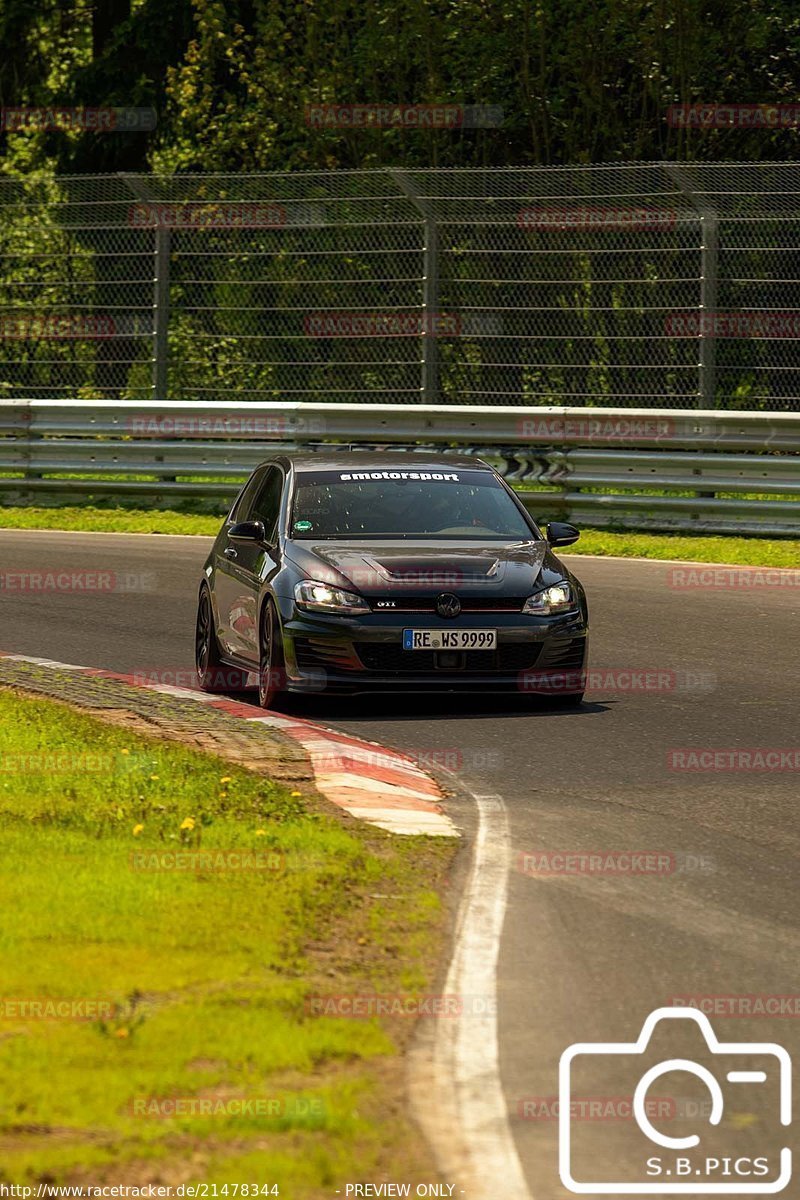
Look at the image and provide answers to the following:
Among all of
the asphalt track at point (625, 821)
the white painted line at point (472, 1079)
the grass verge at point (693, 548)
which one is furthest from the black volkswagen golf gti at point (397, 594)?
the grass verge at point (693, 548)

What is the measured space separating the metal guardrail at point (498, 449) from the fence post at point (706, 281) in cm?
49

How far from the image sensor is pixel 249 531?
12.7 m

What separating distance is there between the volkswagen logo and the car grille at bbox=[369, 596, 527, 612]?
0.08 ft

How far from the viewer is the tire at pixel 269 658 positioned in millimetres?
11883

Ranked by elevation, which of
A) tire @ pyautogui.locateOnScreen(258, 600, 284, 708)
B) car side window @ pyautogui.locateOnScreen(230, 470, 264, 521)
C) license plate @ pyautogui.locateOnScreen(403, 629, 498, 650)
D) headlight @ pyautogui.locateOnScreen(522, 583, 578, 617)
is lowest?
tire @ pyautogui.locateOnScreen(258, 600, 284, 708)

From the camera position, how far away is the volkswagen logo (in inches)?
461

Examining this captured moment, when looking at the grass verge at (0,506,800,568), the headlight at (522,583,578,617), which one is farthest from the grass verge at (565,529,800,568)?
the headlight at (522,583,578,617)

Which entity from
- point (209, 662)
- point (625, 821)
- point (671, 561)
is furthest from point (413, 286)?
point (625, 821)

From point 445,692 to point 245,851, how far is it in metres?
4.19

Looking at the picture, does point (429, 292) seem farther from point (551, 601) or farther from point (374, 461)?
point (551, 601)

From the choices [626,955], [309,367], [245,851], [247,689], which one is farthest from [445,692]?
[309,367]

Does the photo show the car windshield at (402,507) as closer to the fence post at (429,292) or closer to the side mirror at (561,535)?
the side mirror at (561,535)

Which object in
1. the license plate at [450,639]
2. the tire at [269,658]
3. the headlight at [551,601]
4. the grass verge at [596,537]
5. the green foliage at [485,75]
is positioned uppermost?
the green foliage at [485,75]

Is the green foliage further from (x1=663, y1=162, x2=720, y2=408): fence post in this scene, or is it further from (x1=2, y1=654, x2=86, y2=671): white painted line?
(x1=2, y1=654, x2=86, y2=671): white painted line
